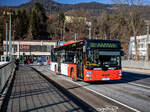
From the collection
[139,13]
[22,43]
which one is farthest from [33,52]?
[139,13]

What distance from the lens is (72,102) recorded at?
9031 mm

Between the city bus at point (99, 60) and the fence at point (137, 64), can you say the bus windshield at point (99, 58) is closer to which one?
the city bus at point (99, 60)

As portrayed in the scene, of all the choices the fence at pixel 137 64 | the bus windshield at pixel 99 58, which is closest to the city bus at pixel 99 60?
the bus windshield at pixel 99 58

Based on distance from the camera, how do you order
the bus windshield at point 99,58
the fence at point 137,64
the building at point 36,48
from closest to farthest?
the bus windshield at point 99,58 → the fence at point 137,64 → the building at point 36,48

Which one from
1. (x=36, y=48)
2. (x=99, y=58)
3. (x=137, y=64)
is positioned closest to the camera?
(x=99, y=58)

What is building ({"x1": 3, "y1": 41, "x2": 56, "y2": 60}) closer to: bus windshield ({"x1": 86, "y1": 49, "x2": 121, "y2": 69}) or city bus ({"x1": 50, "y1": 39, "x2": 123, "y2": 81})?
city bus ({"x1": 50, "y1": 39, "x2": 123, "y2": 81})

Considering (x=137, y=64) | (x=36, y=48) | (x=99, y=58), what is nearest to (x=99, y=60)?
(x=99, y=58)

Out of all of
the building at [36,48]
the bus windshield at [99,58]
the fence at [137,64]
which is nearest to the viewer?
the bus windshield at [99,58]

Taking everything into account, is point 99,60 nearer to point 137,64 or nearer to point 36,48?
point 137,64

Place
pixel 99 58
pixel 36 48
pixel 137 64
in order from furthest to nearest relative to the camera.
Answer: pixel 36 48 < pixel 137 64 < pixel 99 58

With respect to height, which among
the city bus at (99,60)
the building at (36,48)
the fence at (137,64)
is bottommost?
the fence at (137,64)

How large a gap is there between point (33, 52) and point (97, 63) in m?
75.0

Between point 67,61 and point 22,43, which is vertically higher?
point 22,43

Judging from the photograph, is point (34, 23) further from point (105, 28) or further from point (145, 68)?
point (145, 68)
